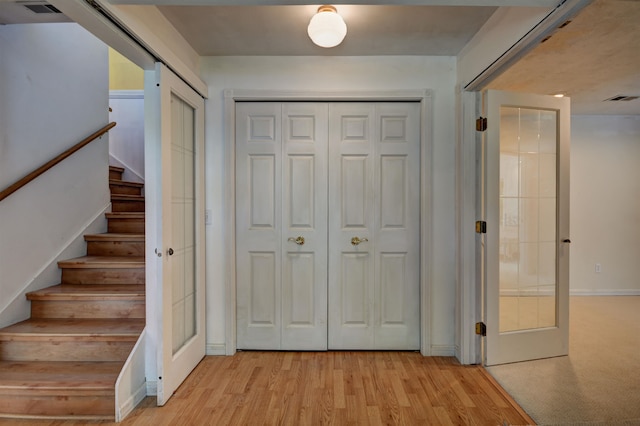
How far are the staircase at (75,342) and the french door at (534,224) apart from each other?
9.21 ft

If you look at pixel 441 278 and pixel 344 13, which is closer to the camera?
pixel 344 13

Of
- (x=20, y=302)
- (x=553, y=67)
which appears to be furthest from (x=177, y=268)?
(x=553, y=67)

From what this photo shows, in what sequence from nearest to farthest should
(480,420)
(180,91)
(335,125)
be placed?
(480,420) < (180,91) < (335,125)

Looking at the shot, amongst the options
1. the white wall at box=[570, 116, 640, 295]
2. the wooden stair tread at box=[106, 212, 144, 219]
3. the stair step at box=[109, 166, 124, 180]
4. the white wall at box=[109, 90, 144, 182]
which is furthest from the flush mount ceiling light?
the white wall at box=[570, 116, 640, 295]

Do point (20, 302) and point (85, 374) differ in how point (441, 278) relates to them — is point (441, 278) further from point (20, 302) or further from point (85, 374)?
point (20, 302)

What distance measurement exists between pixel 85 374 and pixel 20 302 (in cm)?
87

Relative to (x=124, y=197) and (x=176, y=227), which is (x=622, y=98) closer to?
(x=176, y=227)

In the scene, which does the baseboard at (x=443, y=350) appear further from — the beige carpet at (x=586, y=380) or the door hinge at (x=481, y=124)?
the door hinge at (x=481, y=124)

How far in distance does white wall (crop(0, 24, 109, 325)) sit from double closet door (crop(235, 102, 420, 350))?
1.45 metres

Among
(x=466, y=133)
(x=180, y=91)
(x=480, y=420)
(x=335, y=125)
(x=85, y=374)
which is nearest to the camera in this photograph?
(x=480, y=420)

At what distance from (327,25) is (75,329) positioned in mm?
2556

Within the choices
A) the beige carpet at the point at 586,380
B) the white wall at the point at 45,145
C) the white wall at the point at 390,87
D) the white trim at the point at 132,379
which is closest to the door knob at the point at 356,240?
the white wall at the point at 390,87

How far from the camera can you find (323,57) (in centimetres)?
280

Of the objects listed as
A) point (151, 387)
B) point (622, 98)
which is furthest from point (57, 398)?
point (622, 98)
